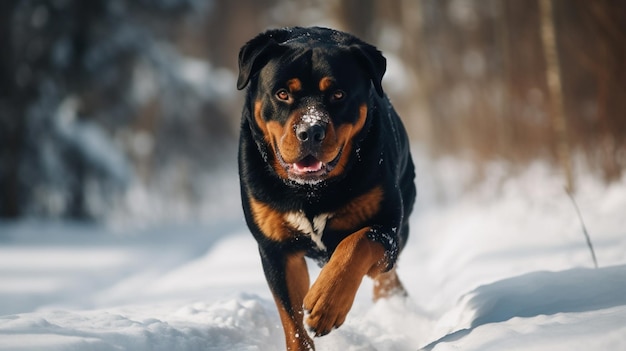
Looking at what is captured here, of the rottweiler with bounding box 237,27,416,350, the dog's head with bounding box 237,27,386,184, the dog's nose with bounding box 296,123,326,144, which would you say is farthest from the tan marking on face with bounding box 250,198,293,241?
the dog's nose with bounding box 296,123,326,144

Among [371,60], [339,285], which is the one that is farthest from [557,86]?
[339,285]

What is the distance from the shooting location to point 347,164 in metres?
2.84

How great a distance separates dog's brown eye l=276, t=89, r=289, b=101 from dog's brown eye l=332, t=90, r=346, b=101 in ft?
0.70

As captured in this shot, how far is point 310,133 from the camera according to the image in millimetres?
2578

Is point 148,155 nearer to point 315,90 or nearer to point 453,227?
point 453,227

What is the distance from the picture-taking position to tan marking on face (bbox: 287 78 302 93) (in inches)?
109

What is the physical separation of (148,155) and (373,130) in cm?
983

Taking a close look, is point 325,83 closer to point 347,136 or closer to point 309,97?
point 309,97

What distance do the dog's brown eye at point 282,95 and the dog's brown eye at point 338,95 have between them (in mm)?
213

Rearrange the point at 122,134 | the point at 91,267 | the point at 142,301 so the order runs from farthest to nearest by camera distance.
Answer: the point at 122,134, the point at 91,267, the point at 142,301

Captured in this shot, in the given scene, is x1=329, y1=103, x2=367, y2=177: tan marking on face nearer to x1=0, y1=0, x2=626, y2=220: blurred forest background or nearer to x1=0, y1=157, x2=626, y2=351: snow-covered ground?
x1=0, y1=157, x2=626, y2=351: snow-covered ground

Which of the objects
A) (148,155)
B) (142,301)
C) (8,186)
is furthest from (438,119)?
(142,301)

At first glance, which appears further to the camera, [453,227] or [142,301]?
[453,227]

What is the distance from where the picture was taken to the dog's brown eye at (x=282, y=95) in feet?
9.10
